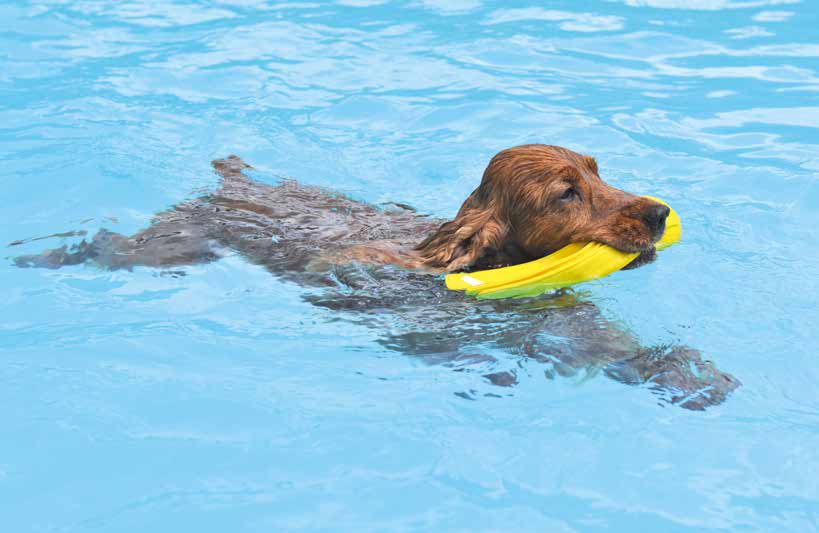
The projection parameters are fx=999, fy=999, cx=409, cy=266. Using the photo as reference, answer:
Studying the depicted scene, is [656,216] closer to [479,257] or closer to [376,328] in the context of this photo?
[479,257]

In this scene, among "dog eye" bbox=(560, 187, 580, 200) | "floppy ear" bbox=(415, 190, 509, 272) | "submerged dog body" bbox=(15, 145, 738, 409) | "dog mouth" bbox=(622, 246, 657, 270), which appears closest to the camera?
"submerged dog body" bbox=(15, 145, 738, 409)

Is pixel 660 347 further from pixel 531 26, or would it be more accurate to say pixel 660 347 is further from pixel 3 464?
pixel 531 26

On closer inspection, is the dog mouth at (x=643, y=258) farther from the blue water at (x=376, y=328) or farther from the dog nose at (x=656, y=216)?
the blue water at (x=376, y=328)

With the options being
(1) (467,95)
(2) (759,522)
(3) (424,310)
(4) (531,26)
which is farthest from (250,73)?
(2) (759,522)

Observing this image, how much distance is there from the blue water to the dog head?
22.6 inches

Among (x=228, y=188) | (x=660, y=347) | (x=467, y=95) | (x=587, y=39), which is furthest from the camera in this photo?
(x=587, y=39)

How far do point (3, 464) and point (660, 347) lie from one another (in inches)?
122

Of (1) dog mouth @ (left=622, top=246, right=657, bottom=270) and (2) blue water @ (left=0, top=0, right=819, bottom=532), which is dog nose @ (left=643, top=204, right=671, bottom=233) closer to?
(1) dog mouth @ (left=622, top=246, right=657, bottom=270)

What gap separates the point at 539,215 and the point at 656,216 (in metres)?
0.60

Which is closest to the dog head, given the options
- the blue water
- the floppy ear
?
the floppy ear

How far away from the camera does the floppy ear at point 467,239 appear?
528cm

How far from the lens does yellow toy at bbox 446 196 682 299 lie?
4938 mm

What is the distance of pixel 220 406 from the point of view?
15.3 ft

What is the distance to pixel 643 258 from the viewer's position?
5023mm
